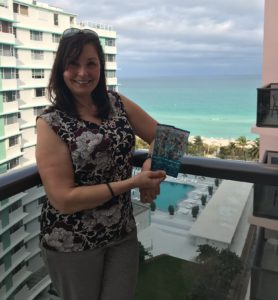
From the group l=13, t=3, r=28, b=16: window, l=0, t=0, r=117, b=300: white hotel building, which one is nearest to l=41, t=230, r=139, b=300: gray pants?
l=0, t=0, r=117, b=300: white hotel building

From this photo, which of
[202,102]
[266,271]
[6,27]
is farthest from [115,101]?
[202,102]

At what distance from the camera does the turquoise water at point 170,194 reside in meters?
1.50

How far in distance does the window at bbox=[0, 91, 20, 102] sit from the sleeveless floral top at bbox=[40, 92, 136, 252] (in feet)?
78.2

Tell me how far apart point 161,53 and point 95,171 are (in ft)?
271

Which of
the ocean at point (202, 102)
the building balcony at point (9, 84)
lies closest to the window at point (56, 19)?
the building balcony at point (9, 84)

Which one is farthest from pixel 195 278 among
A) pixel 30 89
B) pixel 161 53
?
pixel 161 53

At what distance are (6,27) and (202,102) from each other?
53.6 m

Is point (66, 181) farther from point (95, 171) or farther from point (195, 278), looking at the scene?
point (195, 278)

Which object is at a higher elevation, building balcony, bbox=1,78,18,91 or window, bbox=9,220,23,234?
building balcony, bbox=1,78,18,91

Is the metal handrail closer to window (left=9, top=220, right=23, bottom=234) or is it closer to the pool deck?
the pool deck

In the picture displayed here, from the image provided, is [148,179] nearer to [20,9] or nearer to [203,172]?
[203,172]

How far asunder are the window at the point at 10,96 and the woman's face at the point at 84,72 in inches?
937

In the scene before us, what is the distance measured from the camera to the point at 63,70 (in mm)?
1190

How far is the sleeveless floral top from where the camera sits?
44.4 inches
